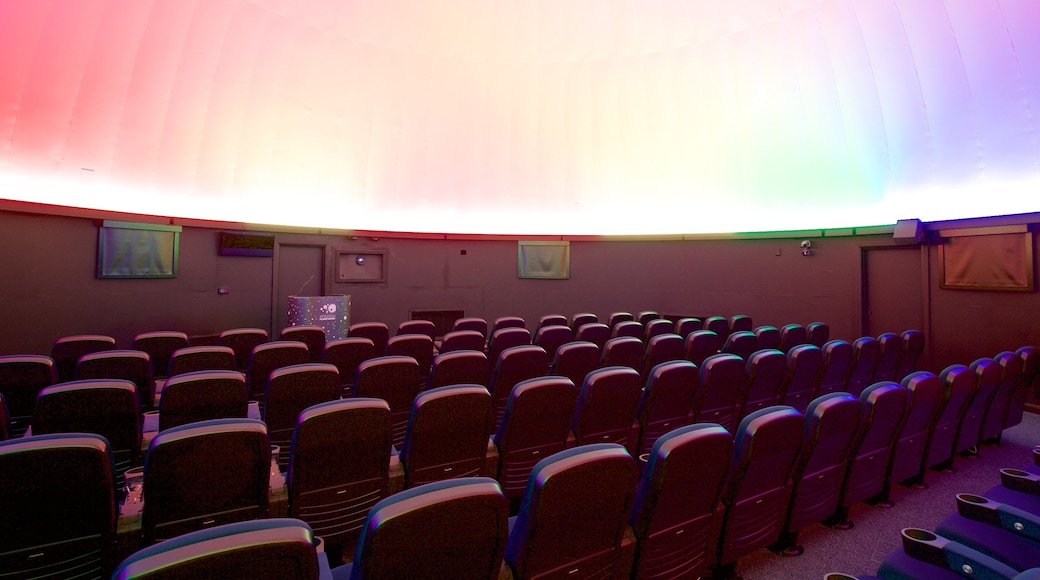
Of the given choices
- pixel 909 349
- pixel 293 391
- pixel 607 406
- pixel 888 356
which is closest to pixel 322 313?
pixel 293 391

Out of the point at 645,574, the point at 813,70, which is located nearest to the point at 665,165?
the point at 813,70

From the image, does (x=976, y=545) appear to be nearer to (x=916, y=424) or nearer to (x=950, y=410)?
(x=916, y=424)

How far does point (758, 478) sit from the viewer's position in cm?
246

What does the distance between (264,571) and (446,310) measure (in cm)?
1036

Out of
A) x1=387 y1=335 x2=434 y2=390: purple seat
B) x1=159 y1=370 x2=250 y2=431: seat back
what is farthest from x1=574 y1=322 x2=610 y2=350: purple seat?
x1=159 y1=370 x2=250 y2=431: seat back

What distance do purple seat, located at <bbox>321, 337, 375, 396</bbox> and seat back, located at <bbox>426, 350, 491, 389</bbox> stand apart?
3.71 feet

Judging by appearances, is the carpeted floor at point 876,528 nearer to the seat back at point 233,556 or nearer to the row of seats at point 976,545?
the row of seats at point 976,545

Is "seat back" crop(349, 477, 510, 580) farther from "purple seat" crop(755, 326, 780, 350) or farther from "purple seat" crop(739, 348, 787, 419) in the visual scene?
"purple seat" crop(755, 326, 780, 350)

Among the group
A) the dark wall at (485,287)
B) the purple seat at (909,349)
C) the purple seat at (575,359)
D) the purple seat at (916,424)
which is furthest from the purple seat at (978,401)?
the dark wall at (485,287)

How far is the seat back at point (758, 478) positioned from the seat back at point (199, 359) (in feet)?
13.6

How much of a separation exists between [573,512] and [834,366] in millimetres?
4615

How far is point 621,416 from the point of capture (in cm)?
346

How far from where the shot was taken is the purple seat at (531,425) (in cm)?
284

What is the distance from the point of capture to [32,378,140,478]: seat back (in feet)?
8.33
